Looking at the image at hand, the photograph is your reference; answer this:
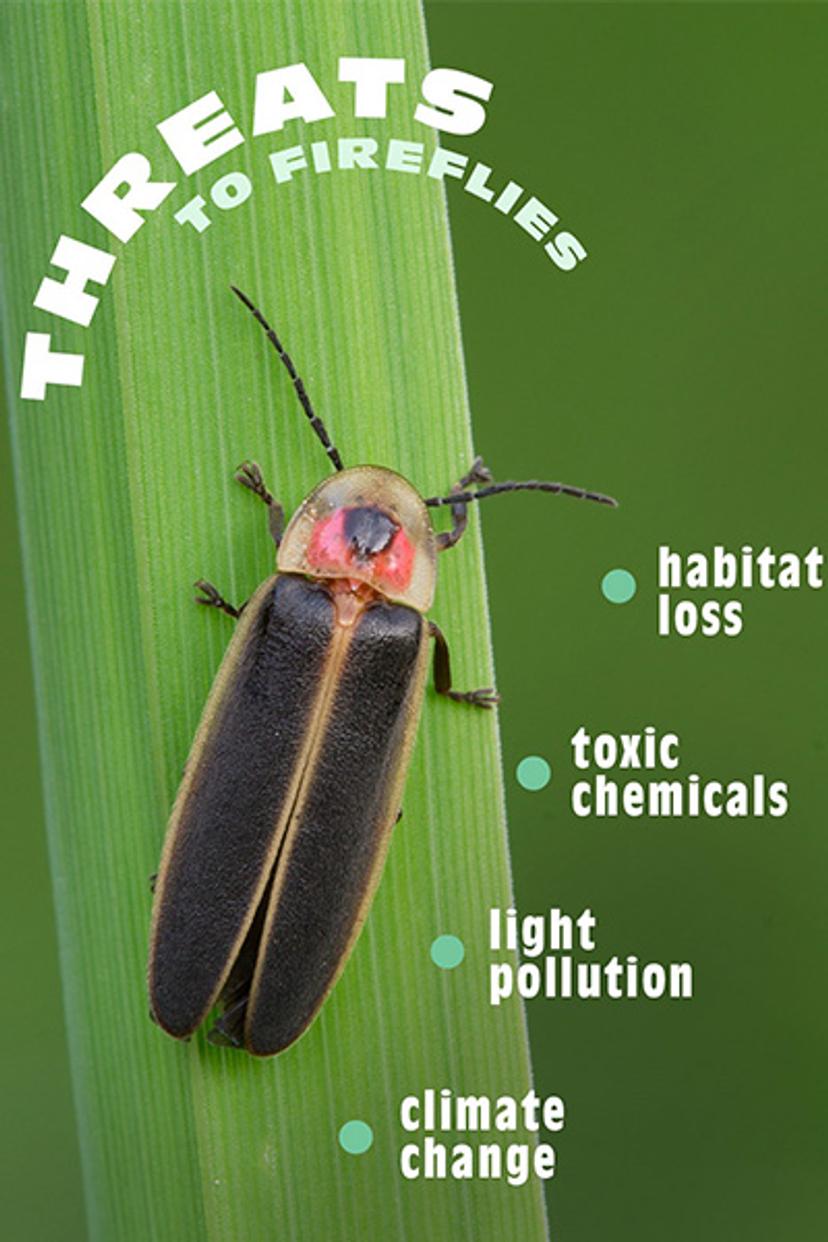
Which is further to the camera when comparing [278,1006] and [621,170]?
[621,170]

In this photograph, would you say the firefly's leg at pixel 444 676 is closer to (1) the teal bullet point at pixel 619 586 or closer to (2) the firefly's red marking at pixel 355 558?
(2) the firefly's red marking at pixel 355 558

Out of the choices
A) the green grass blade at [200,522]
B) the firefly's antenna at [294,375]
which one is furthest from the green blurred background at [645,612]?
the firefly's antenna at [294,375]

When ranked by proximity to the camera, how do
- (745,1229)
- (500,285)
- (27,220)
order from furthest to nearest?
1. (500,285)
2. (745,1229)
3. (27,220)

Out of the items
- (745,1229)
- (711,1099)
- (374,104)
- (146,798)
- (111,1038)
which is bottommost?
(745,1229)

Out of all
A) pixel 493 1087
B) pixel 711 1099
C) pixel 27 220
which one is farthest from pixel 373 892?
pixel 27 220

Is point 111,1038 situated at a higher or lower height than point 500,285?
lower

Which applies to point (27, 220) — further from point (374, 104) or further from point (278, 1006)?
point (278, 1006)
